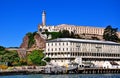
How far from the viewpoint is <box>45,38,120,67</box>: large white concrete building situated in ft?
395

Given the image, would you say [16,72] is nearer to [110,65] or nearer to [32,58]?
[32,58]

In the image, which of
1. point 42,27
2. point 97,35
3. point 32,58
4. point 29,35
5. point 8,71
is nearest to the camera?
point 8,71

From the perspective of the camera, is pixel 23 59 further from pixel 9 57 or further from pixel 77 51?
pixel 77 51

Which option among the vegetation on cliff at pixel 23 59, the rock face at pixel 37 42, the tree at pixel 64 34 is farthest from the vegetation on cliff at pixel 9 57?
the tree at pixel 64 34

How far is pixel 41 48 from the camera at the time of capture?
5251 inches

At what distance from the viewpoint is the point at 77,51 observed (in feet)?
399

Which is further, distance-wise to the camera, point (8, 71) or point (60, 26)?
point (60, 26)

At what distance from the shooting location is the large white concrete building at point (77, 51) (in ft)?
395

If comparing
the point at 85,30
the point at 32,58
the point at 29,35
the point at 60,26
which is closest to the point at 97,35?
the point at 85,30

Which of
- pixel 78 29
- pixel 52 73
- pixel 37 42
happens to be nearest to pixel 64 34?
pixel 37 42

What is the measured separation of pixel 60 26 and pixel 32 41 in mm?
20797

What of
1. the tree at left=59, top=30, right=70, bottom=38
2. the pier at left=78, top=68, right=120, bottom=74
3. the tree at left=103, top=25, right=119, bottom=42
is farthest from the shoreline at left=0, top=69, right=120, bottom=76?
the tree at left=103, top=25, right=119, bottom=42

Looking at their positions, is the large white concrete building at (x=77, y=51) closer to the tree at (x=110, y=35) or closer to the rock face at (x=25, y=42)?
the rock face at (x=25, y=42)

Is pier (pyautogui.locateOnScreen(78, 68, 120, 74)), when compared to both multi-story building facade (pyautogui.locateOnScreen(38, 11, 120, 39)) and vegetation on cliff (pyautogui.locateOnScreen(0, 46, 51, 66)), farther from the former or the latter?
multi-story building facade (pyautogui.locateOnScreen(38, 11, 120, 39))
